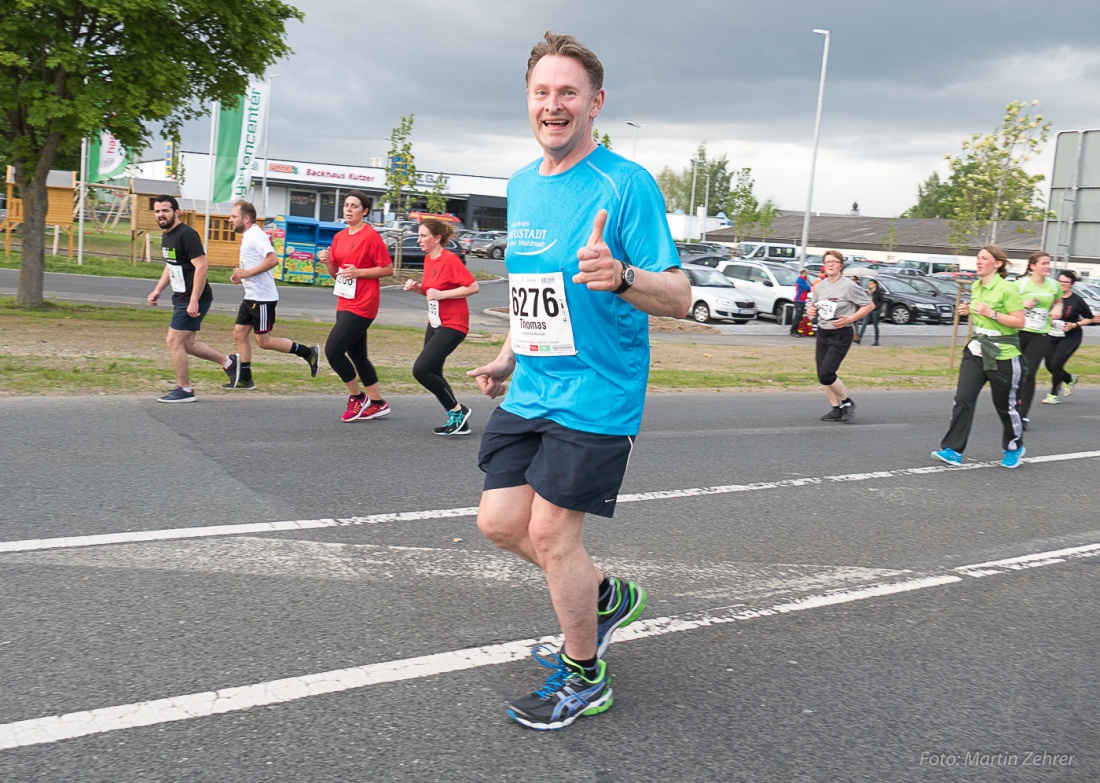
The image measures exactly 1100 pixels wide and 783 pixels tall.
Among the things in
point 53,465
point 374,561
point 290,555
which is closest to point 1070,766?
point 374,561

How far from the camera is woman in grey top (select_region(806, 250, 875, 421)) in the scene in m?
11.6

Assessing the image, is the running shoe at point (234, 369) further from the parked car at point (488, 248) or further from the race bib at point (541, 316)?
the parked car at point (488, 248)

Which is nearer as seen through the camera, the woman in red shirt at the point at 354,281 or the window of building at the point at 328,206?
the woman in red shirt at the point at 354,281

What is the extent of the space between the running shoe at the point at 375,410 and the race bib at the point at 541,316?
618 cm

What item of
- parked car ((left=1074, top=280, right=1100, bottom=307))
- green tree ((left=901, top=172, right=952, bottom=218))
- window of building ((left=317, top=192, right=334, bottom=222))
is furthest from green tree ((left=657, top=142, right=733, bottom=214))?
parked car ((left=1074, top=280, right=1100, bottom=307))

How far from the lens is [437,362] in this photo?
9.04m

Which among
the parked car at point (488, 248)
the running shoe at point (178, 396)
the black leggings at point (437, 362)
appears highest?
the parked car at point (488, 248)

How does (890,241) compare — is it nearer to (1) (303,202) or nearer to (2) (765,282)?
(1) (303,202)

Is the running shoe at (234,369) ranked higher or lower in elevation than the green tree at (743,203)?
lower

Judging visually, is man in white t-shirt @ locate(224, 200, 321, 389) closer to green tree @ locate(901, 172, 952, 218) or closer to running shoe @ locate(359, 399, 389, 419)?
running shoe @ locate(359, 399, 389, 419)

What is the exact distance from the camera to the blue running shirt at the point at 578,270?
3.38 meters

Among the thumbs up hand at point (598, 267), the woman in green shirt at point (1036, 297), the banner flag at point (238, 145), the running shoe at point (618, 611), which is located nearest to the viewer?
the thumbs up hand at point (598, 267)

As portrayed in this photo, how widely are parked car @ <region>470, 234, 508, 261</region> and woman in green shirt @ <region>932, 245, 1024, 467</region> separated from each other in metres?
52.9

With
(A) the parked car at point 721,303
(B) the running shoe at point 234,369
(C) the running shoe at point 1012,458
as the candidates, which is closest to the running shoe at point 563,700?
(C) the running shoe at point 1012,458
